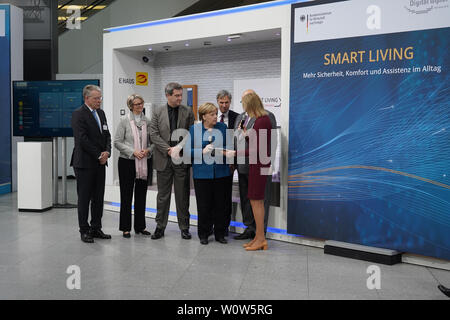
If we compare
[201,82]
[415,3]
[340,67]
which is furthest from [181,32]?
[415,3]

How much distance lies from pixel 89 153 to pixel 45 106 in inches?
101

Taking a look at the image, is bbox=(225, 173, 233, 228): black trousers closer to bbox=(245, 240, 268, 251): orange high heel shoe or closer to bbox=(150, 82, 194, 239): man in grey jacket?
bbox=(150, 82, 194, 239): man in grey jacket

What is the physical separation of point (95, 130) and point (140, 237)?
1.29m

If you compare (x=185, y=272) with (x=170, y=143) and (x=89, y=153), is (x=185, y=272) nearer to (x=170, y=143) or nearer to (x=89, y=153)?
(x=170, y=143)

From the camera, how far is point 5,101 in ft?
29.7

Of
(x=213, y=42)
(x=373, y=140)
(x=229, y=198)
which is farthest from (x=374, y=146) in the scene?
(x=213, y=42)

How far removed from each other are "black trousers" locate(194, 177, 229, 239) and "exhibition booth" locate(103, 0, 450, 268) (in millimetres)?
619

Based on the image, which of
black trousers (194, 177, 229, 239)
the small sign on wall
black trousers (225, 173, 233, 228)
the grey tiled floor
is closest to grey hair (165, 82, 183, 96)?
black trousers (194, 177, 229, 239)

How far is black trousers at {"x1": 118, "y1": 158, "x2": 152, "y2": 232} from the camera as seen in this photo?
5.41m

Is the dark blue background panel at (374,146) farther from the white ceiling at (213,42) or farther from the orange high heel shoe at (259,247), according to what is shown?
the white ceiling at (213,42)

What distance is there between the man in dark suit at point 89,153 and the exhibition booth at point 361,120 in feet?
5.51
